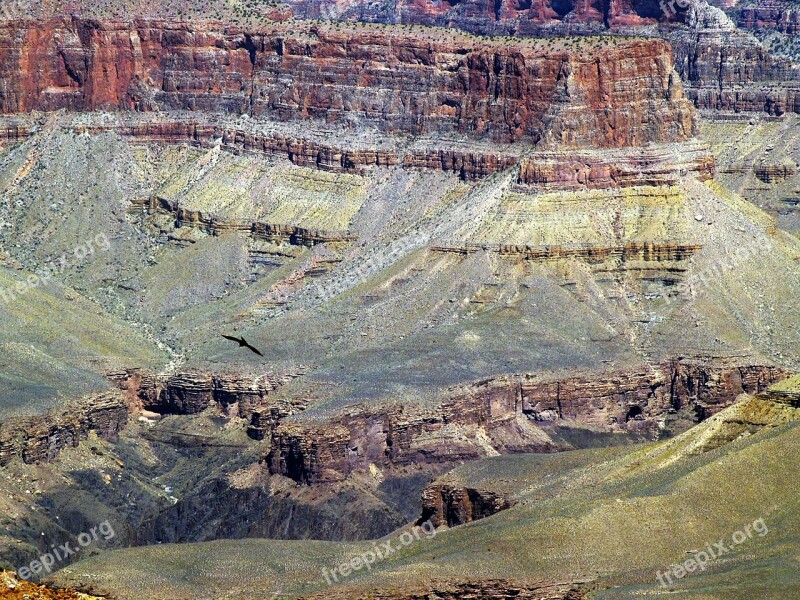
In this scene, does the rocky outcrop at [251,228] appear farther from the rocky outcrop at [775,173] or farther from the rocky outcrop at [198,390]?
the rocky outcrop at [775,173]

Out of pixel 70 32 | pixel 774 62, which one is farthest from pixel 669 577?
pixel 774 62

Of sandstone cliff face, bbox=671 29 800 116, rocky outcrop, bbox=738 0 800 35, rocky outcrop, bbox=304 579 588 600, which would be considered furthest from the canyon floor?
rocky outcrop, bbox=738 0 800 35

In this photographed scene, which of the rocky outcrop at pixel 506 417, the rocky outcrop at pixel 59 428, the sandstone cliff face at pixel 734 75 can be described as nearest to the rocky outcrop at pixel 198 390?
the rocky outcrop at pixel 59 428

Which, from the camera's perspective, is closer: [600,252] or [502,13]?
[600,252]

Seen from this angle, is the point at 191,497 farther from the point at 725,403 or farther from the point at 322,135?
the point at 322,135

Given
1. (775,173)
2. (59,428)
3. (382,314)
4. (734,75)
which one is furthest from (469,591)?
(734,75)

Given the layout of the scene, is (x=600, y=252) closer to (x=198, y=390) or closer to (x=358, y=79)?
(x=198, y=390)
